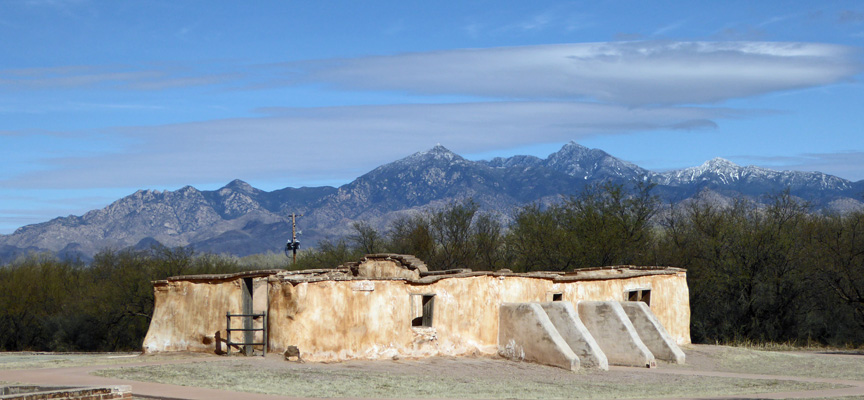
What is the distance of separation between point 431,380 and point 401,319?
3210 millimetres

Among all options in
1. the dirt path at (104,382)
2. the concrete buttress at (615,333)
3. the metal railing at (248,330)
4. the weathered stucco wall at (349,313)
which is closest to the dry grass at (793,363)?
the concrete buttress at (615,333)

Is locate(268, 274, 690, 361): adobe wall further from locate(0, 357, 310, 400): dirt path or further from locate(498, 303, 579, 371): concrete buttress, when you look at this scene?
locate(0, 357, 310, 400): dirt path

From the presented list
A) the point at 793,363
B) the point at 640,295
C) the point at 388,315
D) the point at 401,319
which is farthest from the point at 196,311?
the point at 793,363

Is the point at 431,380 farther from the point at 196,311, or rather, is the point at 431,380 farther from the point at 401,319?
the point at 196,311

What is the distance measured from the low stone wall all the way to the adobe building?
7301 millimetres

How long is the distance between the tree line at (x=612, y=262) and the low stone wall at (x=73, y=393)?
90.2 ft

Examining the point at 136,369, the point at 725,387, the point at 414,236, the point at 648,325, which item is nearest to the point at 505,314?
the point at 648,325

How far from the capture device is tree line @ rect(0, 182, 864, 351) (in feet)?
126

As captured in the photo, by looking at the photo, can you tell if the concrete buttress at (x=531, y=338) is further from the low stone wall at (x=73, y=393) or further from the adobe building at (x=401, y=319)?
the low stone wall at (x=73, y=393)

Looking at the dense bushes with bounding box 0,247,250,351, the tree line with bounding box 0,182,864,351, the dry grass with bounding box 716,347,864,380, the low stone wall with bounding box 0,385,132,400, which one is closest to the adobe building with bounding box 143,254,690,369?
the dry grass with bounding box 716,347,864,380

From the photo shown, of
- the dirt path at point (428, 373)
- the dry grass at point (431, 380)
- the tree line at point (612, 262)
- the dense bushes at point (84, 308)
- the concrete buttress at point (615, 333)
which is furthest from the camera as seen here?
the dense bushes at point (84, 308)

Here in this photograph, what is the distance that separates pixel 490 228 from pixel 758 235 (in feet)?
55.0

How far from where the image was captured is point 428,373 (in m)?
20.2

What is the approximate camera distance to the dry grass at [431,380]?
17.2 metres
